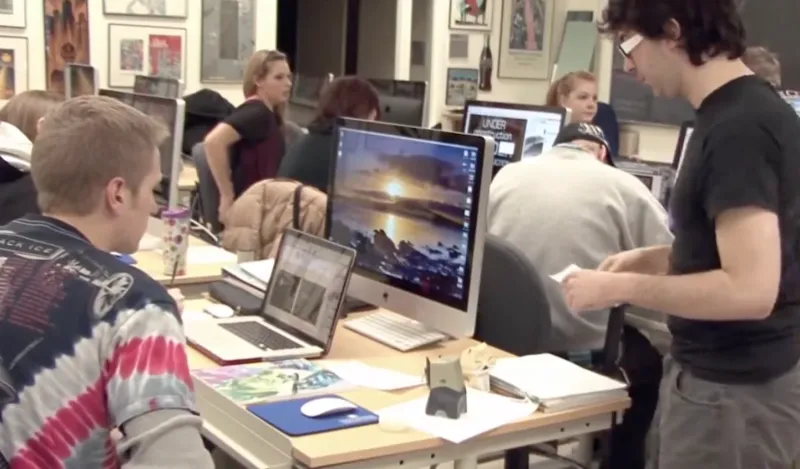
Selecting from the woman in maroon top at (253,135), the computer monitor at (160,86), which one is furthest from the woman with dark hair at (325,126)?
the computer monitor at (160,86)

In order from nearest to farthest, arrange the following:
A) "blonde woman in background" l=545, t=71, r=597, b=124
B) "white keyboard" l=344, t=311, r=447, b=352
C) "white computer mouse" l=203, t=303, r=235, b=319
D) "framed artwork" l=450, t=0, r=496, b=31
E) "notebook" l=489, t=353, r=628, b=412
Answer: "notebook" l=489, t=353, r=628, b=412, "white keyboard" l=344, t=311, r=447, b=352, "white computer mouse" l=203, t=303, r=235, b=319, "blonde woman in background" l=545, t=71, r=597, b=124, "framed artwork" l=450, t=0, r=496, b=31

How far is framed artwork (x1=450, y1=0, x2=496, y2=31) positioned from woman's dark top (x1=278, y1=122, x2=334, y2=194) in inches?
125

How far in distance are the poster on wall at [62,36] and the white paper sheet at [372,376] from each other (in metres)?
3.99

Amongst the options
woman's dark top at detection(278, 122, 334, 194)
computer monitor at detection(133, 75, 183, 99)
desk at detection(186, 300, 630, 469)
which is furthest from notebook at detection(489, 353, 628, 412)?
computer monitor at detection(133, 75, 183, 99)

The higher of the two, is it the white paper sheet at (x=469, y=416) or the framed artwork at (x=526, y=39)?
the framed artwork at (x=526, y=39)

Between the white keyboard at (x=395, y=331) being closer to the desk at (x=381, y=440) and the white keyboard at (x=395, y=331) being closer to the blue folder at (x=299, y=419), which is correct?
the desk at (x=381, y=440)

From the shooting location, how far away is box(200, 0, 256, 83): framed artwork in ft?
19.5

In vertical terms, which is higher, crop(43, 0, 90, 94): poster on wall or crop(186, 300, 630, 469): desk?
crop(43, 0, 90, 94): poster on wall

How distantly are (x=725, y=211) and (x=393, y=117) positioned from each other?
3041 mm

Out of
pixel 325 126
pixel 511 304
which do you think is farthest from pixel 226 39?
pixel 511 304

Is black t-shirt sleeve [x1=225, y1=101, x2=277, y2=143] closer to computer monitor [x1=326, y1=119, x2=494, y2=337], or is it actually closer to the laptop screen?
computer monitor [x1=326, y1=119, x2=494, y2=337]

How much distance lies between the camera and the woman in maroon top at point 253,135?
4.59 metres

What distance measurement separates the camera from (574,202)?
108 inches

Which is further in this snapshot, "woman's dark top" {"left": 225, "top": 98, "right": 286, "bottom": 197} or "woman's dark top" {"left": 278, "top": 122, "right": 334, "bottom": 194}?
"woman's dark top" {"left": 225, "top": 98, "right": 286, "bottom": 197}
